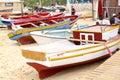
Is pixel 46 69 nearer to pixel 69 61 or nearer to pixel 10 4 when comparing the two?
pixel 69 61

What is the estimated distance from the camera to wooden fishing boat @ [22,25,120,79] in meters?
9.83

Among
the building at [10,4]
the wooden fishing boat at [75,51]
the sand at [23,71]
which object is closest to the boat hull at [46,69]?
the wooden fishing boat at [75,51]

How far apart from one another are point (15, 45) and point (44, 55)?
858 cm

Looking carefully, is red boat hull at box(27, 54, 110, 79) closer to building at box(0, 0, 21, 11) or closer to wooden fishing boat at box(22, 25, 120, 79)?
wooden fishing boat at box(22, 25, 120, 79)

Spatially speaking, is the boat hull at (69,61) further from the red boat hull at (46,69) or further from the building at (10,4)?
the building at (10,4)

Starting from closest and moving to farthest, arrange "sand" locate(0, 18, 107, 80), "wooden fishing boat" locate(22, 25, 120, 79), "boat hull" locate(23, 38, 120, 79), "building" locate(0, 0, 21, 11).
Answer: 1. "wooden fishing boat" locate(22, 25, 120, 79)
2. "boat hull" locate(23, 38, 120, 79)
3. "sand" locate(0, 18, 107, 80)
4. "building" locate(0, 0, 21, 11)

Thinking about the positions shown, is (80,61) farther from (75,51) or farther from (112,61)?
(112,61)

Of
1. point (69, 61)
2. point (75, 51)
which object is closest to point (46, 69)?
point (69, 61)

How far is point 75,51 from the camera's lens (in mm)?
10297

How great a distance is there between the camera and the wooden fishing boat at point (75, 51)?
32.2ft

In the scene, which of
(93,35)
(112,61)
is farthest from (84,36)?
(112,61)

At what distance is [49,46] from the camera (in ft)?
37.3

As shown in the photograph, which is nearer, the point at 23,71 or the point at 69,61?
the point at 69,61

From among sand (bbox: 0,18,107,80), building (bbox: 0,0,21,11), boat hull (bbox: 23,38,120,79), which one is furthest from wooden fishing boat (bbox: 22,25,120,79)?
building (bbox: 0,0,21,11)
